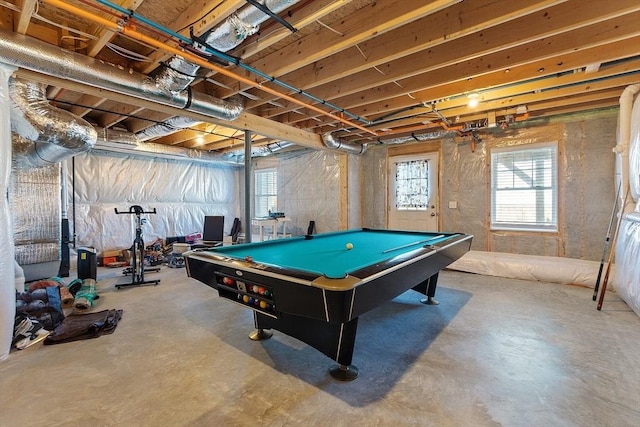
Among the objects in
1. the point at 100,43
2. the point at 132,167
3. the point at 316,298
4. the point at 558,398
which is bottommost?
the point at 558,398

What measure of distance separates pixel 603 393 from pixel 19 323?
435 cm

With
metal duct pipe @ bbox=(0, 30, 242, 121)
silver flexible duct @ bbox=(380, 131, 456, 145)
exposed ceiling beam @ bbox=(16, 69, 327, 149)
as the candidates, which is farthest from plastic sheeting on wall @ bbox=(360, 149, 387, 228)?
metal duct pipe @ bbox=(0, 30, 242, 121)

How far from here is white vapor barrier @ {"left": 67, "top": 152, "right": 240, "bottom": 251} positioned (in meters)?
5.69

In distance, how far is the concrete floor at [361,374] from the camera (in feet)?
5.09

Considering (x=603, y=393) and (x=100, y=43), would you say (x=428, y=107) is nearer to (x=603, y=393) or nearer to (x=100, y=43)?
(x=603, y=393)

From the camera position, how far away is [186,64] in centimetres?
257

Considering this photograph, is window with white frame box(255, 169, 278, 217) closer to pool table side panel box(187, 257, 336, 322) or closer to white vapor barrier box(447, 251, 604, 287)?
white vapor barrier box(447, 251, 604, 287)

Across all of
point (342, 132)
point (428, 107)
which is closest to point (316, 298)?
point (428, 107)

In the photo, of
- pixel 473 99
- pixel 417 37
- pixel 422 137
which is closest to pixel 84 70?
pixel 417 37

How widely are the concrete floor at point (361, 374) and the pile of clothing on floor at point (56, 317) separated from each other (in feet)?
0.40

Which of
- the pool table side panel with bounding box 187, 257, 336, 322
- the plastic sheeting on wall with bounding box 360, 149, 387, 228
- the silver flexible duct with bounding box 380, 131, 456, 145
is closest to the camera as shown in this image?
the pool table side panel with bounding box 187, 257, 336, 322

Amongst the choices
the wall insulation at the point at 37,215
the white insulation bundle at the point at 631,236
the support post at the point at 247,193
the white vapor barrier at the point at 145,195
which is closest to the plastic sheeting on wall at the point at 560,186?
the white insulation bundle at the point at 631,236

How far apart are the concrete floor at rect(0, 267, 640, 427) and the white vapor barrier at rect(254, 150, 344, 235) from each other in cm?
361

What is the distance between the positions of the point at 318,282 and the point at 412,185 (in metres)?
4.89
